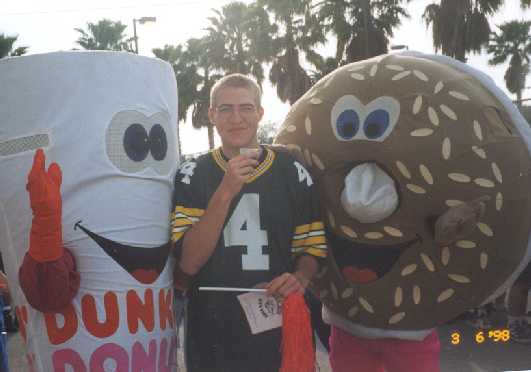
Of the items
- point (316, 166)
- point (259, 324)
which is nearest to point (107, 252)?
point (259, 324)

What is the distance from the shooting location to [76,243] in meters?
1.97

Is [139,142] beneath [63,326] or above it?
above

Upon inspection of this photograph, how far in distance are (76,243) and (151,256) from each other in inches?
10.1

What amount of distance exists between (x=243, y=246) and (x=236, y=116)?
0.46 metres


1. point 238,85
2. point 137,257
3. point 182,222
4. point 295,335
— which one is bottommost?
point 295,335

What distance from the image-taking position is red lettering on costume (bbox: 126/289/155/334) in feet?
6.63

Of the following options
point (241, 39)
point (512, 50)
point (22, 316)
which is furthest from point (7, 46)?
point (512, 50)

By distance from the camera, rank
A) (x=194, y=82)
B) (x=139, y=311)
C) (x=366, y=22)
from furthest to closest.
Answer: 1. (x=194, y=82)
2. (x=366, y=22)
3. (x=139, y=311)

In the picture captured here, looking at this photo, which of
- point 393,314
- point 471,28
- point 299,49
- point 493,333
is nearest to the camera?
point 393,314

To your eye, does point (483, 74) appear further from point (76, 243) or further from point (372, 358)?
point (76, 243)

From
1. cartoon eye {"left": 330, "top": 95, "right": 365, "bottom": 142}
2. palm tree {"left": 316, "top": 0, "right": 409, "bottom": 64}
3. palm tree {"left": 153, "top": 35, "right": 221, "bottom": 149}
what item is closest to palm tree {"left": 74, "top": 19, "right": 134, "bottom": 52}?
palm tree {"left": 153, "top": 35, "right": 221, "bottom": 149}

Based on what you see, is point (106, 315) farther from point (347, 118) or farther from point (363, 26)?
point (363, 26)

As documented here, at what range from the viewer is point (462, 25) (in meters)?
12.1

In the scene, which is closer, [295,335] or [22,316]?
[295,335]
